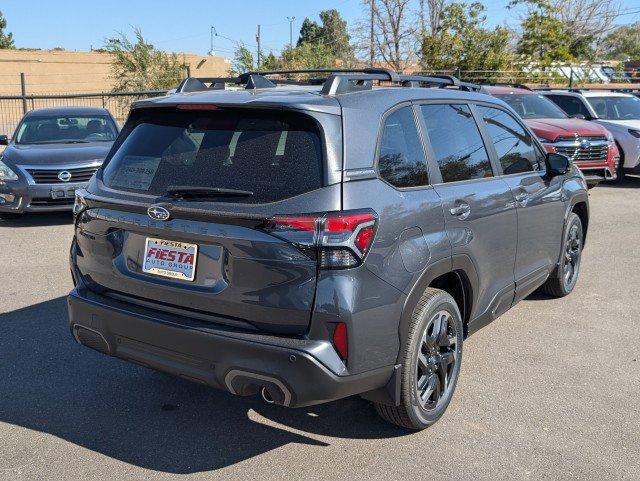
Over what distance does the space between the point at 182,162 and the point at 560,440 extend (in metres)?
2.52

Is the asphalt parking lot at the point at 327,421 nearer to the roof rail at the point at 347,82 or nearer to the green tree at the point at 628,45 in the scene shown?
the roof rail at the point at 347,82

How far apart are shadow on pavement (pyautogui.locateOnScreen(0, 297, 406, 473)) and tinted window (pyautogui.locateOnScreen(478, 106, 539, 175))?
2.00 meters

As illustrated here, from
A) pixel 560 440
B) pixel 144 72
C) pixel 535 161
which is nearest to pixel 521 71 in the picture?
pixel 144 72

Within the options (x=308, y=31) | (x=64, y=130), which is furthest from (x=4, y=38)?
(x=64, y=130)

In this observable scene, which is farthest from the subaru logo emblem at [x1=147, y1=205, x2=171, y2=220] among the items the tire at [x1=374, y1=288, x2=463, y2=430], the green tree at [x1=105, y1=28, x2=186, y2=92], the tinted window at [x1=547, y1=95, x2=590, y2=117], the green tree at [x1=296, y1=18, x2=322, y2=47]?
the green tree at [x1=296, y1=18, x2=322, y2=47]

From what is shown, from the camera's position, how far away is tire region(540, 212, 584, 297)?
6083 millimetres

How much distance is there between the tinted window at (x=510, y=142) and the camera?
15.9 ft

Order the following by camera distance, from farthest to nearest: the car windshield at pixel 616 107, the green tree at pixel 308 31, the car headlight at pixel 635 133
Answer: the green tree at pixel 308 31 < the car windshield at pixel 616 107 < the car headlight at pixel 635 133

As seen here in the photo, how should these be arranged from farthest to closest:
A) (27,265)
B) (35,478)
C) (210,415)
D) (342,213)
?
(27,265) → (210,415) → (35,478) → (342,213)

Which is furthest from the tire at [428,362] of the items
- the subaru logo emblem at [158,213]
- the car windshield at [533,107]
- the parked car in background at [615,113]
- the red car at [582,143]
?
the parked car in background at [615,113]

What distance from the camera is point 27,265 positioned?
745cm

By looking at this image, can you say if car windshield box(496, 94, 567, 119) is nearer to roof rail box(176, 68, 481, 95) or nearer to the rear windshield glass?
roof rail box(176, 68, 481, 95)

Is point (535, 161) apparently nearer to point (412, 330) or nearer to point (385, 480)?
point (412, 330)

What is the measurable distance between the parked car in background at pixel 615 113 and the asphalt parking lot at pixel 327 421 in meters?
9.09
